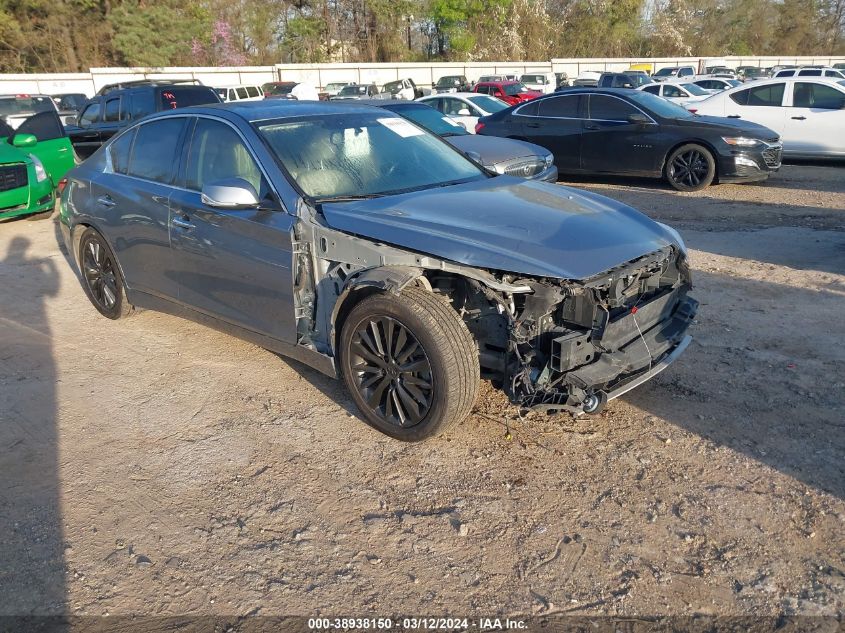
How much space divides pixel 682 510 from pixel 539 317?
1.10 meters

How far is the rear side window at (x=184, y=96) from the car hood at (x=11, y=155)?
3134 mm

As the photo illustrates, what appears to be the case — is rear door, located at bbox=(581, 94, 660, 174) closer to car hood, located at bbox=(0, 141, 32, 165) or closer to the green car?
the green car

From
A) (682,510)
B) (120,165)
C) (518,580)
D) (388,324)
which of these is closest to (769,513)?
(682,510)

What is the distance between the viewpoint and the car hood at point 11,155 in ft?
32.3

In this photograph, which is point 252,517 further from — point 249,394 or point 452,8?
point 452,8

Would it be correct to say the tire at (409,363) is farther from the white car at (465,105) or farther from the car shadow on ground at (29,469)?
the white car at (465,105)

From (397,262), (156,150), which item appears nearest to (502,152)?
(156,150)

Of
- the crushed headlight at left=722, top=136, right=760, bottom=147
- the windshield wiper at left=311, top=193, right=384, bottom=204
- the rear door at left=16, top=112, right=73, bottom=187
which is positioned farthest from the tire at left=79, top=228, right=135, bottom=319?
the crushed headlight at left=722, top=136, right=760, bottom=147

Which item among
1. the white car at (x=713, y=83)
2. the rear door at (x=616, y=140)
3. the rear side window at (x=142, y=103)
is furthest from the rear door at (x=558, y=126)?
the white car at (x=713, y=83)

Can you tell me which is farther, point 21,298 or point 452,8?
point 452,8

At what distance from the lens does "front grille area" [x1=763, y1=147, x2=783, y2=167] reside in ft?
35.6

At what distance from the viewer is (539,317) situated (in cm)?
345

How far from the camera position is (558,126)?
12.2 metres

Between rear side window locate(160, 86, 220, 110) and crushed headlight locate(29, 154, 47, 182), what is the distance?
2.91m
